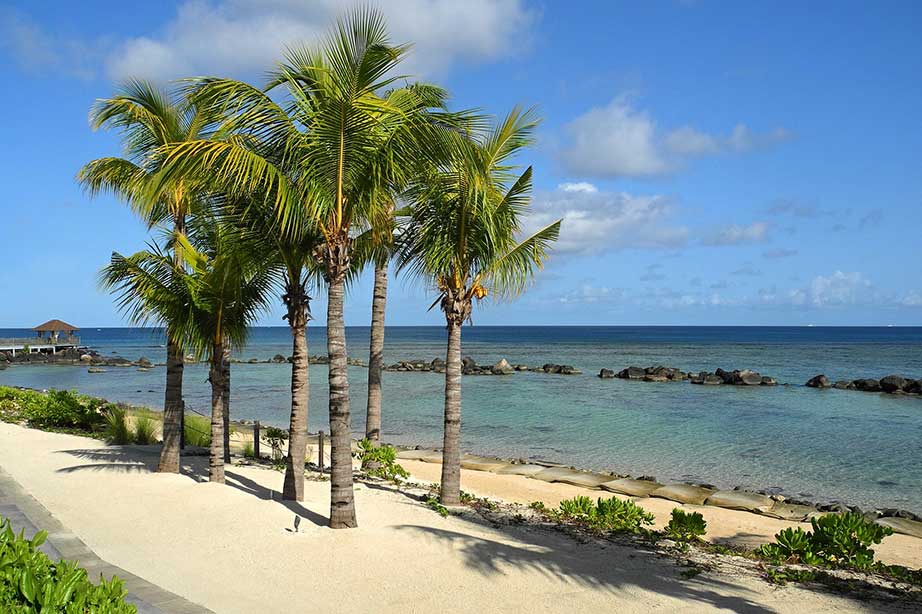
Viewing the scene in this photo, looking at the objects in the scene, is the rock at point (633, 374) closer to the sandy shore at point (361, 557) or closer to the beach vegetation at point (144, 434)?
the sandy shore at point (361, 557)

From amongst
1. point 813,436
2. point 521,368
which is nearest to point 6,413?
point 813,436

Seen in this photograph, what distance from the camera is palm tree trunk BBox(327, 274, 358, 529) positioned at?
8.95 m

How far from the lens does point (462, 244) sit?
11.0 meters

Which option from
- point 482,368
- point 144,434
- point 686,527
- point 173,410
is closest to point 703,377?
point 482,368

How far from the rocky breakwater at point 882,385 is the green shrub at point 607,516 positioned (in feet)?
122

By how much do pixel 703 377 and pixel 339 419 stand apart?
137 ft

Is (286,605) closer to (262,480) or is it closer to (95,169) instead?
(262,480)

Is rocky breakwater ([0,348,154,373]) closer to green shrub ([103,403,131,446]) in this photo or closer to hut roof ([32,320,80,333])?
hut roof ([32,320,80,333])

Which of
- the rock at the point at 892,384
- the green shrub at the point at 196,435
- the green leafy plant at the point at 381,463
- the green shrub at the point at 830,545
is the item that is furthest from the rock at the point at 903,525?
the rock at the point at 892,384

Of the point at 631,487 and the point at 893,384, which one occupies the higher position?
the point at 893,384

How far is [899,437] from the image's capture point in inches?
981

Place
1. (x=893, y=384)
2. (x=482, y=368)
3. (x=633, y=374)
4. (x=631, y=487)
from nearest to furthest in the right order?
(x=631, y=487) → (x=893, y=384) → (x=633, y=374) → (x=482, y=368)

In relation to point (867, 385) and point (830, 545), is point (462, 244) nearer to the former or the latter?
point (830, 545)

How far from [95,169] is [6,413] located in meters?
12.8
